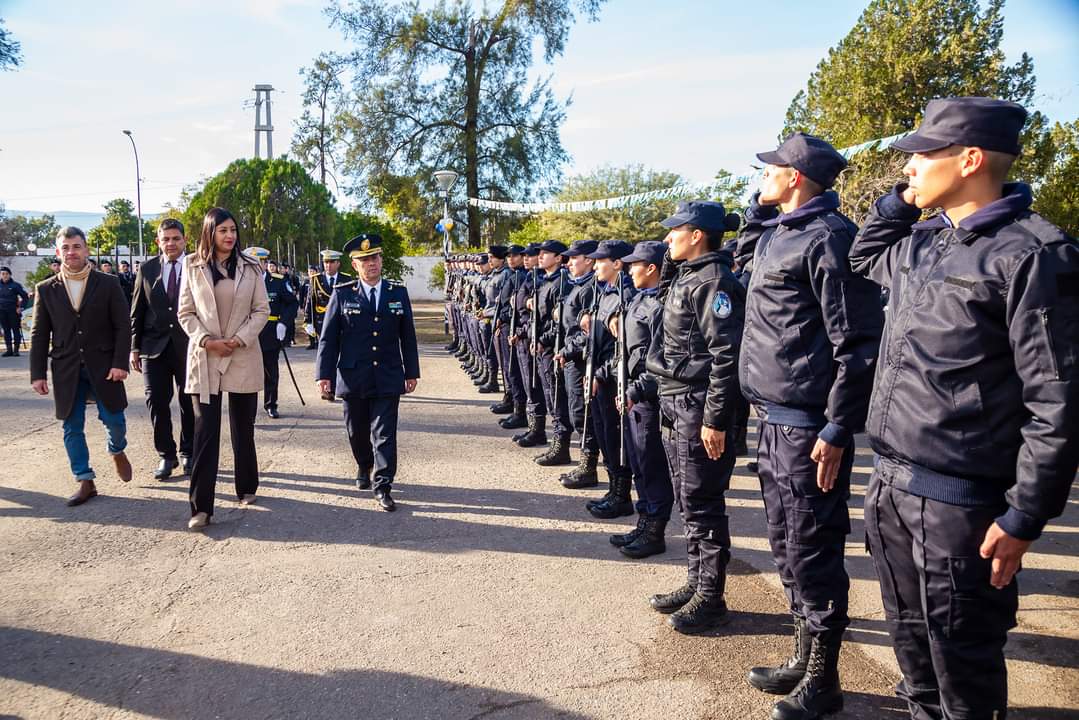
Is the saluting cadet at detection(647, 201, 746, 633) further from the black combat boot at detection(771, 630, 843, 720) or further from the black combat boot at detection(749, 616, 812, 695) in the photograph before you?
the black combat boot at detection(771, 630, 843, 720)

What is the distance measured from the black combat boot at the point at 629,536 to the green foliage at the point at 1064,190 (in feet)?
50.7

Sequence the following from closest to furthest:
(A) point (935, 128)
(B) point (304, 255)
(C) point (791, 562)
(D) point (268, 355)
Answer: (A) point (935, 128)
(C) point (791, 562)
(D) point (268, 355)
(B) point (304, 255)

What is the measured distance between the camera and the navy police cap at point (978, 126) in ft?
7.22

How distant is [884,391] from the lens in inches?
94.2

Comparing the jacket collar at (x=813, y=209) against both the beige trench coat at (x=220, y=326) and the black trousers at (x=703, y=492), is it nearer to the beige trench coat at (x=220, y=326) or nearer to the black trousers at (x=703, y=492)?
the black trousers at (x=703, y=492)

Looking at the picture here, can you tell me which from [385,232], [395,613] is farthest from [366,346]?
[385,232]

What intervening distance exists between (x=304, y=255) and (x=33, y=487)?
17.8 meters

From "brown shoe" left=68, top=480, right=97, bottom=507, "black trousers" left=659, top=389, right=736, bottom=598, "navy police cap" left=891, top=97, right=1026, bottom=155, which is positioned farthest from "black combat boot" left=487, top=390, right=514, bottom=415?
"navy police cap" left=891, top=97, right=1026, bottom=155

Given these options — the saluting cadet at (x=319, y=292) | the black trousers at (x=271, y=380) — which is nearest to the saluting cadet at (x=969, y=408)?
the black trousers at (x=271, y=380)

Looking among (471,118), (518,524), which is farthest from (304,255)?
(518,524)

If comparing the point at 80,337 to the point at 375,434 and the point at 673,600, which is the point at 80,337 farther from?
the point at 673,600

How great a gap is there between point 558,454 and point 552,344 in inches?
45.6

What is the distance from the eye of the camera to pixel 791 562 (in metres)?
3.16

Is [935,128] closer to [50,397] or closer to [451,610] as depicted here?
[451,610]
